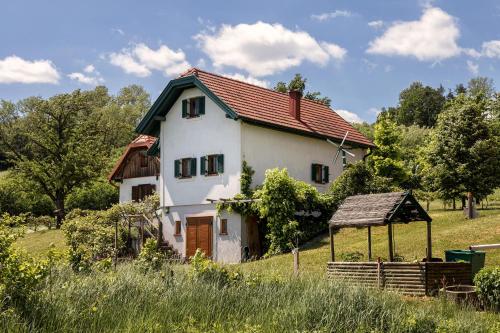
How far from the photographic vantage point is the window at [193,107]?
107 ft

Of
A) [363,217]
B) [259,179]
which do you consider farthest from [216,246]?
[363,217]

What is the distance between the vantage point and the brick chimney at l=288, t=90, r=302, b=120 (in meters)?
35.4

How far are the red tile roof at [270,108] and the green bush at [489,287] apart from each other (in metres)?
17.2

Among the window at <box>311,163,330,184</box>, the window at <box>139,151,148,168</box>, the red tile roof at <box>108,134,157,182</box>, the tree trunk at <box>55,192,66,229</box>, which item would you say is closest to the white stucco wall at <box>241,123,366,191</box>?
the window at <box>311,163,330,184</box>

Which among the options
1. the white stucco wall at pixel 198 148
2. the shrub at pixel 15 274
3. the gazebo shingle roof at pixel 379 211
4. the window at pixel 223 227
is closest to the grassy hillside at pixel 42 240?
the white stucco wall at pixel 198 148

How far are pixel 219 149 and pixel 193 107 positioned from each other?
113 inches

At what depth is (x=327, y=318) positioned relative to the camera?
1152 centimetres

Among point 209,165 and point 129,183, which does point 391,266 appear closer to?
point 209,165

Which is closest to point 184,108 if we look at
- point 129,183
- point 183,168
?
point 183,168

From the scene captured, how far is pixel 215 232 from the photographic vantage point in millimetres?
31578

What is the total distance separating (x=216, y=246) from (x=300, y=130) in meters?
7.36

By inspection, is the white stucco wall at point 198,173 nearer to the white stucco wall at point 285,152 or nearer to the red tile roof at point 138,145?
the white stucco wall at point 285,152

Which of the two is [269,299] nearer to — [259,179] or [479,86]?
[259,179]

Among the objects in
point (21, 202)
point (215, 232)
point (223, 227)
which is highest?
Result: point (21, 202)
